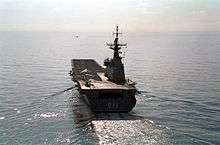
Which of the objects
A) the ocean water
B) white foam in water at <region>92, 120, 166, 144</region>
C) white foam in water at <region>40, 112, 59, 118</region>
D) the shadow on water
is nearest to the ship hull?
the shadow on water

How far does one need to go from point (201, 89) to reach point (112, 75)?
65.5 ft

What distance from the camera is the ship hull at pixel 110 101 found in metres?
50.7

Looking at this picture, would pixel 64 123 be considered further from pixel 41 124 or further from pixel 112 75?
pixel 112 75

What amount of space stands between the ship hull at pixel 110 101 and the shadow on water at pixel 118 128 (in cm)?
101

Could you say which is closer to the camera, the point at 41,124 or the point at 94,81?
the point at 41,124

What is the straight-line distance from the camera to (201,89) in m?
67.8

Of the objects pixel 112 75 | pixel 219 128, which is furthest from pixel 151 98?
pixel 219 128

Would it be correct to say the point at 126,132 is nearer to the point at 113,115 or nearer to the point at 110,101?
the point at 113,115

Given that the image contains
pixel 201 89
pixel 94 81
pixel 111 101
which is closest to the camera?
pixel 111 101

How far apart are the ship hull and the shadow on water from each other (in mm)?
1014

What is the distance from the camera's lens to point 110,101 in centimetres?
5088

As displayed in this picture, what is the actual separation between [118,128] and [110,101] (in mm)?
8777

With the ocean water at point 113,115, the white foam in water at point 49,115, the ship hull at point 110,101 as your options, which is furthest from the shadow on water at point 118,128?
Result: the white foam in water at point 49,115

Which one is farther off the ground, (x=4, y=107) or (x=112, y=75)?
(x=112, y=75)
